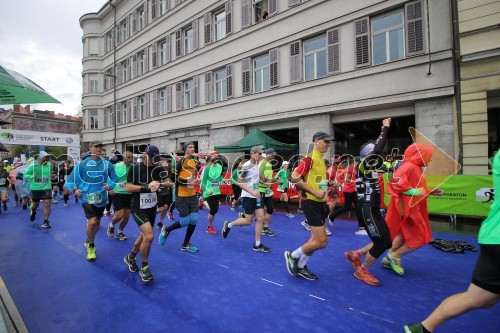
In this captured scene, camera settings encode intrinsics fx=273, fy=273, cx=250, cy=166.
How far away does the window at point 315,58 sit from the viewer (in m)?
13.2

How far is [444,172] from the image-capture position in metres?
4.17

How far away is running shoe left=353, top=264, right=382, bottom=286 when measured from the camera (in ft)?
12.4

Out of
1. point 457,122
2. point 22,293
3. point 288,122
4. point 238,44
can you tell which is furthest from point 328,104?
point 22,293

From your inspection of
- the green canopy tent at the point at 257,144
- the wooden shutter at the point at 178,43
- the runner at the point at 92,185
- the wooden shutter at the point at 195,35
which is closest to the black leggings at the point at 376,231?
the runner at the point at 92,185

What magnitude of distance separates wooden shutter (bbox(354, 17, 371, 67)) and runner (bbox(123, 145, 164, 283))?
10.9 meters

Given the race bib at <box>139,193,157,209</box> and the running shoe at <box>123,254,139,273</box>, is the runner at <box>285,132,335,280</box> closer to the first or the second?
the race bib at <box>139,193,157,209</box>

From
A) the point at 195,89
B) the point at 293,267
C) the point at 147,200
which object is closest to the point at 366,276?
the point at 293,267

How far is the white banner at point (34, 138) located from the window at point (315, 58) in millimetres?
17294

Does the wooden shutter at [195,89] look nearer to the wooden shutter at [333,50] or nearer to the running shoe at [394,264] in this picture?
the wooden shutter at [333,50]

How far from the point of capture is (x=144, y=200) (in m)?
4.08

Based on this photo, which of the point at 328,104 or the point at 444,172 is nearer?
the point at 444,172

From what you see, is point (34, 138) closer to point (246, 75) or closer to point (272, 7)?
point (246, 75)

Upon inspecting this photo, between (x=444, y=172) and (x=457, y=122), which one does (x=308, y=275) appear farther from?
(x=457, y=122)

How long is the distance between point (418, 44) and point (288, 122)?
661 cm
